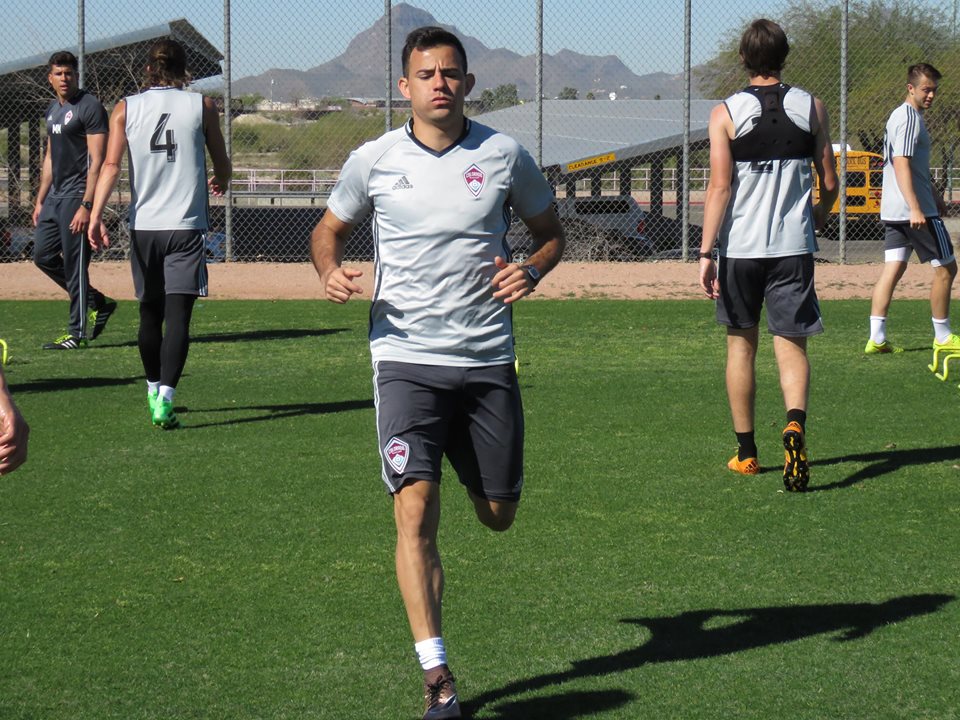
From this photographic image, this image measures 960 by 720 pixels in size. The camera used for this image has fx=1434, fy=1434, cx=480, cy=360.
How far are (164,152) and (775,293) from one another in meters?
3.59

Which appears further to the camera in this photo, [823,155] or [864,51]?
[864,51]

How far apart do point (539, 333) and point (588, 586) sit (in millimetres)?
7589

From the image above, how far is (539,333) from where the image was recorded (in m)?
12.6

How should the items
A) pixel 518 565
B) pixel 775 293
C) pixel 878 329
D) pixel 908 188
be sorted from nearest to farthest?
pixel 518 565 < pixel 775 293 < pixel 908 188 < pixel 878 329

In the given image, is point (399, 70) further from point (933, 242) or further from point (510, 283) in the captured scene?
point (510, 283)

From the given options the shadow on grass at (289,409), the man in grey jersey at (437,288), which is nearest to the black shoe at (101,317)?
the shadow on grass at (289,409)

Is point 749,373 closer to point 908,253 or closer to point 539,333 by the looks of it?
point 908,253

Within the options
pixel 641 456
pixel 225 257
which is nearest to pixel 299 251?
pixel 225 257

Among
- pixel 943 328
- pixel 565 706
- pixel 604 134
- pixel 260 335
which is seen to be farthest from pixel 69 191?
pixel 604 134

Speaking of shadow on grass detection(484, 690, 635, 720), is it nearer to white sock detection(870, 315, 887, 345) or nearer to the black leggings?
the black leggings

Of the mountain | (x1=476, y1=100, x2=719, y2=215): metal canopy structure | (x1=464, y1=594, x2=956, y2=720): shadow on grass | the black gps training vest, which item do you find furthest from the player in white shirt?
(x1=476, y1=100, x2=719, y2=215): metal canopy structure

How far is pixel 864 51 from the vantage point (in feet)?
Answer: 67.9

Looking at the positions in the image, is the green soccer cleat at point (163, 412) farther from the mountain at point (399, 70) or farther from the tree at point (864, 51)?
the tree at point (864, 51)

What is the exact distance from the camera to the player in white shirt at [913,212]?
10.2m
